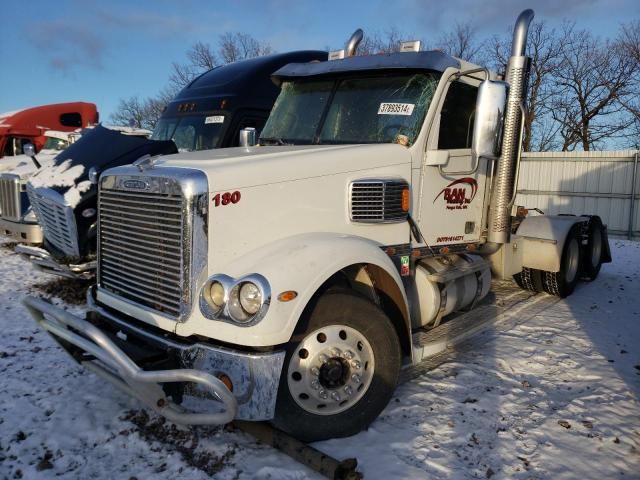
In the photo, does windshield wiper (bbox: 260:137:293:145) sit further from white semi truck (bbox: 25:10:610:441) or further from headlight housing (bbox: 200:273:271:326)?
headlight housing (bbox: 200:273:271:326)

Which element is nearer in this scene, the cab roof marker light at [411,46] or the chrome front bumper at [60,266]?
the cab roof marker light at [411,46]

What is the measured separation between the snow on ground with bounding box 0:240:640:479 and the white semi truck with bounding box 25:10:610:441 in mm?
352

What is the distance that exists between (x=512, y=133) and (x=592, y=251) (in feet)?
14.5

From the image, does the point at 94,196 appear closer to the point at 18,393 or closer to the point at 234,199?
the point at 18,393

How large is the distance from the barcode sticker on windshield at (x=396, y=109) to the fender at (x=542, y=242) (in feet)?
9.13

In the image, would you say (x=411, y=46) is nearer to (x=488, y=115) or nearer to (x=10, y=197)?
(x=488, y=115)

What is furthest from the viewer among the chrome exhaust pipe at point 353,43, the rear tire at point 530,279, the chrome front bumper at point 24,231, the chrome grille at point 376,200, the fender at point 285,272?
the chrome front bumper at point 24,231

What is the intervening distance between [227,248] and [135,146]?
13.0 ft

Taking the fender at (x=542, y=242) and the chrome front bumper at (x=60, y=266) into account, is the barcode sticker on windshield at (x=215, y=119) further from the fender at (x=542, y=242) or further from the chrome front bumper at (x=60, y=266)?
the fender at (x=542, y=242)

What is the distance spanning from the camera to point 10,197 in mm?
9008

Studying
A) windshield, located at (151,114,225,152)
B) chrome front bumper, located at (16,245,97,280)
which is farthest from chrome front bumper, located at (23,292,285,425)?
windshield, located at (151,114,225,152)

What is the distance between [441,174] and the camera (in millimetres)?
4652

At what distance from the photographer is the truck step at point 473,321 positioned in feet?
14.9

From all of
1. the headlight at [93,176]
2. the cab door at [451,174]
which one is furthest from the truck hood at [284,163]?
the headlight at [93,176]
